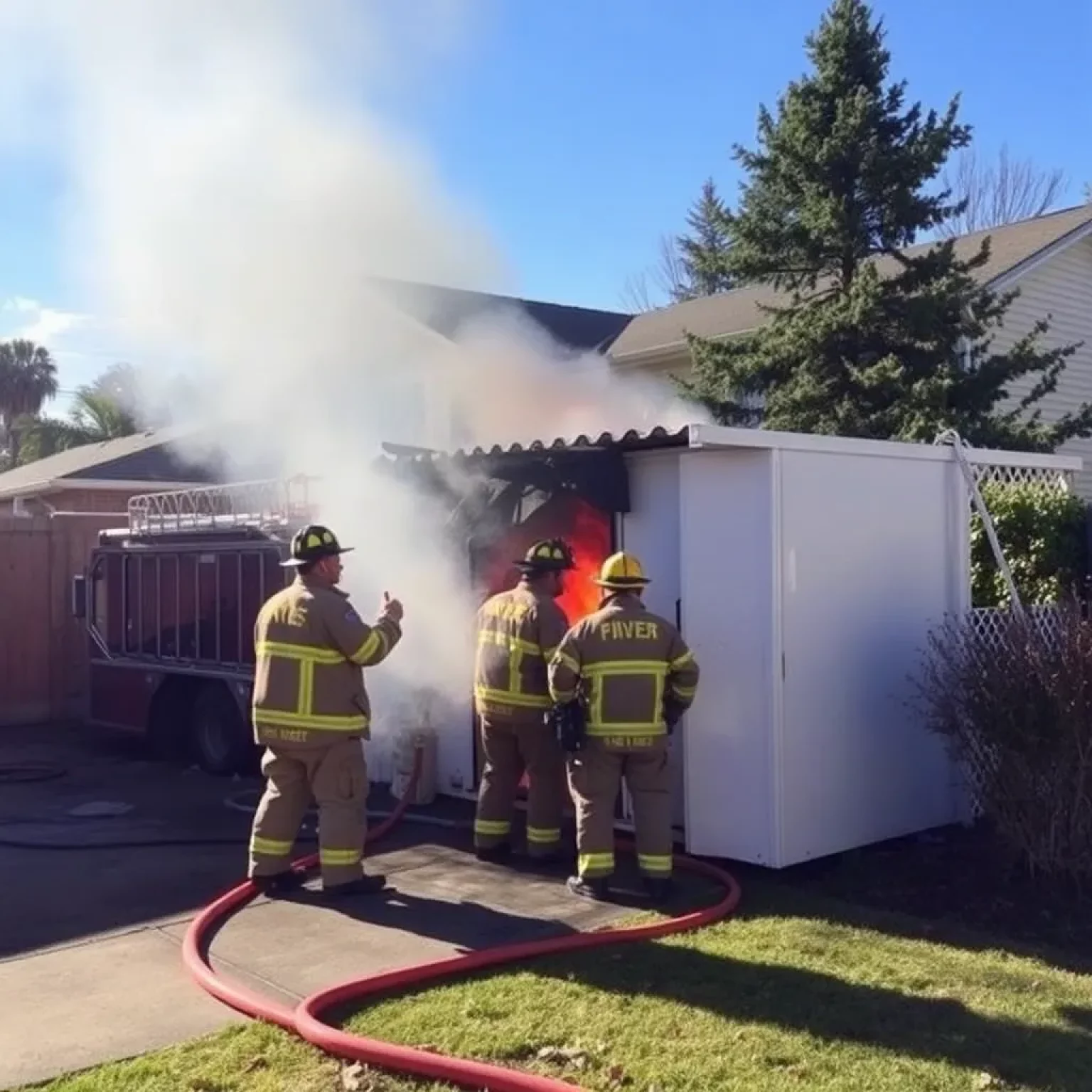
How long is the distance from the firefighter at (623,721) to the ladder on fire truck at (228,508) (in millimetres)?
3808

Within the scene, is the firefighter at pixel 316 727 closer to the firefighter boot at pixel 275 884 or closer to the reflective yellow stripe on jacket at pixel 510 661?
the firefighter boot at pixel 275 884

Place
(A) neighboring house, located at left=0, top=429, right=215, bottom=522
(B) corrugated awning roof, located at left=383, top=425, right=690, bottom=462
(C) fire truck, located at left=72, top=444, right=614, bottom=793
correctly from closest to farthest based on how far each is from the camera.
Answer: (B) corrugated awning roof, located at left=383, top=425, right=690, bottom=462 → (C) fire truck, located at left=72, top=444, right=614, bottom=793 → (A) neighboring house, located at left=0, top=429, right=215, bottom=522

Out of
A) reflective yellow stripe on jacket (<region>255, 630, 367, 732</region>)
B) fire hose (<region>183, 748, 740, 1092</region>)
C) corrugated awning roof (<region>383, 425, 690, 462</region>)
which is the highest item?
corrugated awning roof (<region>383, 425, 690, 462</region>)

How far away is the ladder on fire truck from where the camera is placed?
9867 mm

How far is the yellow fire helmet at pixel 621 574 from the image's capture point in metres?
6.55

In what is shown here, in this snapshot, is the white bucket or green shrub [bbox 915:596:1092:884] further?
the white bucket

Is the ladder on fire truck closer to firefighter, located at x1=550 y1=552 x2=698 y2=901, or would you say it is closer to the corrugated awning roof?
the corrugated awning roof

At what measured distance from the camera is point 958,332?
45.5ft

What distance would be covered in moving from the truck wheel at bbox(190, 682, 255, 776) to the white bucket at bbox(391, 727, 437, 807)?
1.72 meters

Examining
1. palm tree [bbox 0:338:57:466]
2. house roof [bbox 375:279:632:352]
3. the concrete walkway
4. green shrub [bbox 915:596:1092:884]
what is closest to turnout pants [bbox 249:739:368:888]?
the concrete walkway

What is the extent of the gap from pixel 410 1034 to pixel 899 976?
197cm

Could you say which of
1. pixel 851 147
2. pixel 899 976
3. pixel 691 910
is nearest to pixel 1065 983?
pixel 899 976

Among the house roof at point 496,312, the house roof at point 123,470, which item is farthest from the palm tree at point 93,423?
the house roof at point 496,312

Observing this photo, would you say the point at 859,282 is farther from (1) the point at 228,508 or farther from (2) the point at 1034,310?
(1) the point at 228,508
